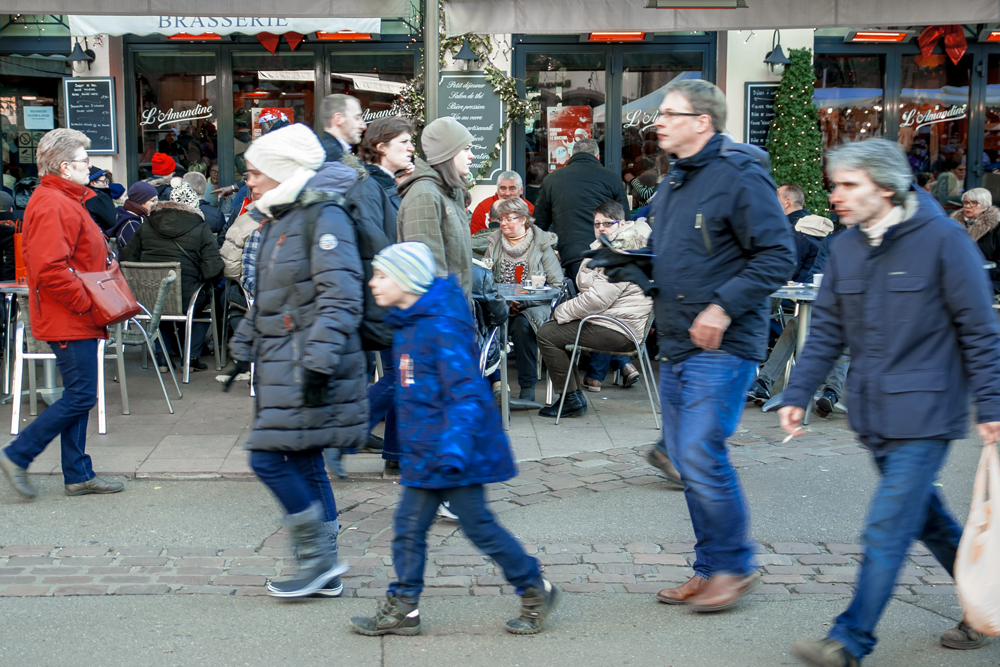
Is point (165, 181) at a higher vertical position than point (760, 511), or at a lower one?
higher

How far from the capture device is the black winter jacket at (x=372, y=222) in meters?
4.49

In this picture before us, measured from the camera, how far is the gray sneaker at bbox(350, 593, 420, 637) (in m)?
3.74

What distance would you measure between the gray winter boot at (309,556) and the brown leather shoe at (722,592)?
144 centimetres

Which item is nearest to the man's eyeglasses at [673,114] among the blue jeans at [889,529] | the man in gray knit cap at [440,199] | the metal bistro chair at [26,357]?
the man in gray knit cap at [440,199]

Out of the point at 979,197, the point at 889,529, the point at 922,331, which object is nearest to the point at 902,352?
the point at 922,331

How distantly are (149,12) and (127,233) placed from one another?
261cm

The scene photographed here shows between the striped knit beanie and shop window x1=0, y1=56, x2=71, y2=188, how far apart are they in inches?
370

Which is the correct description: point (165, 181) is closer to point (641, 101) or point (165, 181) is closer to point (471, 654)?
point (641, 101)

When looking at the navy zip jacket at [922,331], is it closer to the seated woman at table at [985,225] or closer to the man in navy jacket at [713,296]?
the man in navy jacket at [713,296]

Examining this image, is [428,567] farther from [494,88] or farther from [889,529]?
[494,88]

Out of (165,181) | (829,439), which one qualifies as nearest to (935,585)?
(829,439)

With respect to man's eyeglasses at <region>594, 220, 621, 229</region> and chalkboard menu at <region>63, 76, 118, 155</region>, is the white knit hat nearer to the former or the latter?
man's eyeglasses at <region>594, 220, 621, 229</region>

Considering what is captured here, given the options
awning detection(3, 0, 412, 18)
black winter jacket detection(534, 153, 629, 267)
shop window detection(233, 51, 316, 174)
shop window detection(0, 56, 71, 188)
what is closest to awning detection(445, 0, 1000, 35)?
awning detection(3, 0, 412, 18)

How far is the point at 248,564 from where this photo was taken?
4.54 meters
